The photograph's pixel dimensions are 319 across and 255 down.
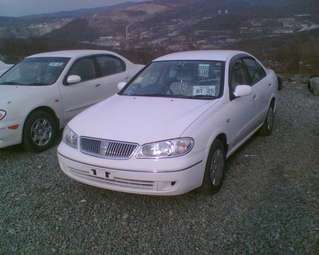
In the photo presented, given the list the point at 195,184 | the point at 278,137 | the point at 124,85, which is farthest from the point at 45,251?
the point at 278,137

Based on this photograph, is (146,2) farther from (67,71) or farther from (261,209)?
(261,209)

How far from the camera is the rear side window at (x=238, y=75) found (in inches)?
168

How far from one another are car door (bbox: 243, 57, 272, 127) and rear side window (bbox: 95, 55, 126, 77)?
108 inches

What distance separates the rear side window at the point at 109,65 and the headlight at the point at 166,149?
3606mm

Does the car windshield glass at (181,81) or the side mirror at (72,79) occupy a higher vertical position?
the car windshield glass at (181,81)

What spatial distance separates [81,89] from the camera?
597 cm

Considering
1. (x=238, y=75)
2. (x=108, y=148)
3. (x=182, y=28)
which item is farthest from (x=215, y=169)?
(x=182, y=28)

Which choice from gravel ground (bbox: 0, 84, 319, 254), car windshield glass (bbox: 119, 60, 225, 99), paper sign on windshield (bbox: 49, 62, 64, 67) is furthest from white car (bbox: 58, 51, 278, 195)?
paper sign on windshield (bbox: 49, 62, 64, 67)

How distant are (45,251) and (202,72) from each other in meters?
2.67

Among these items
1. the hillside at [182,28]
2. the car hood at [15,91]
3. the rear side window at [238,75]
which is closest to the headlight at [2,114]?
the car hood at [15,91]

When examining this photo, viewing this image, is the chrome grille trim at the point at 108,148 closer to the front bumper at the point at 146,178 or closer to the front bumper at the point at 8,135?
the front bumper at the point at 146,178

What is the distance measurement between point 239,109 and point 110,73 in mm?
3247

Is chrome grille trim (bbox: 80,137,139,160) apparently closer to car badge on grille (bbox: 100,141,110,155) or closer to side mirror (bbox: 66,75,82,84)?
car badge on grille (bbox: 100,141,110,155)

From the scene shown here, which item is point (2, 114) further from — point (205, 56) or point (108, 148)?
point (205, 56)
